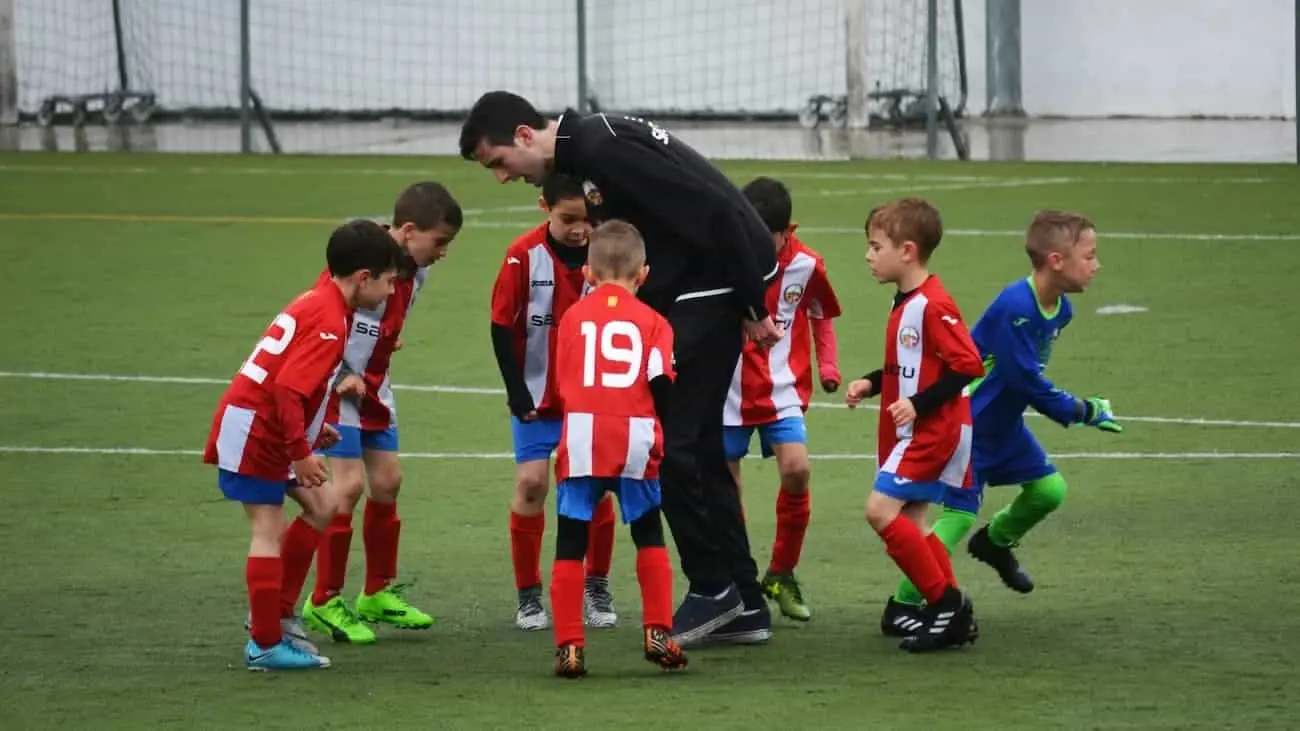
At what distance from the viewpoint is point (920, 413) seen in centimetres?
674

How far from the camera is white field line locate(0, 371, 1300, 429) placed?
10523 mm

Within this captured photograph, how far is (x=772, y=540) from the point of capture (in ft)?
27.8

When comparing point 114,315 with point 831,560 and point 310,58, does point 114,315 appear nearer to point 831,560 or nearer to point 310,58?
point 831,560

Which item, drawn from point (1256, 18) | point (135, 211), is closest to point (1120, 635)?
point (135, 211)

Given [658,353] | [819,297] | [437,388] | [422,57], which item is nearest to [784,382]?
[819,297]

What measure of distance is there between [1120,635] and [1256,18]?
22418mm

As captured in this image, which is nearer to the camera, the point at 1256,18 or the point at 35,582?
the point at 35,582

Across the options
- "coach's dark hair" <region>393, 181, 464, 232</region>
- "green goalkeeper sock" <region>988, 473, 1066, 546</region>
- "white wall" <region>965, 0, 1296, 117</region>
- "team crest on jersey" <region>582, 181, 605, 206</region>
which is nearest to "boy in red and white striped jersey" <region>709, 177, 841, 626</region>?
"green goalkeeper sock" <region>988, 473, 1066, 546</region>

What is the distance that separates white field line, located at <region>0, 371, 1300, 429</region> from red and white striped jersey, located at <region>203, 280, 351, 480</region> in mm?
4987

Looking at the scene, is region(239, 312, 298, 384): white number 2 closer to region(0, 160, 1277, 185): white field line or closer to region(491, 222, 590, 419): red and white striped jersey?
Result: region(491, 222, 590, 419): red and white striped jersey

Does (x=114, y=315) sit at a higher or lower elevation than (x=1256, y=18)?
lower

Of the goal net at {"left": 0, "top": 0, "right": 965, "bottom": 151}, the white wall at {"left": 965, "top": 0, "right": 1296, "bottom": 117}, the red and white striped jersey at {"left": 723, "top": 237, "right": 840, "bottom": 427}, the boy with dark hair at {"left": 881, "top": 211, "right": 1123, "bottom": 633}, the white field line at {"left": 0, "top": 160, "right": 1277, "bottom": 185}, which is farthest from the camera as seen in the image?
the goal net at {"left": 0, "top": 0, "right": 965, "bottom": 151}

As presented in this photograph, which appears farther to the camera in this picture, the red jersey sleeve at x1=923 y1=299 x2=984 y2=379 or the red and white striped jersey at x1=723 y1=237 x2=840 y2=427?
the red and white striped jersey at x1=723 y1=237 x2=840 y2=427

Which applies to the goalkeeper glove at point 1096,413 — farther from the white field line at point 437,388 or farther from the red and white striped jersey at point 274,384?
the white field line at point 437,388
